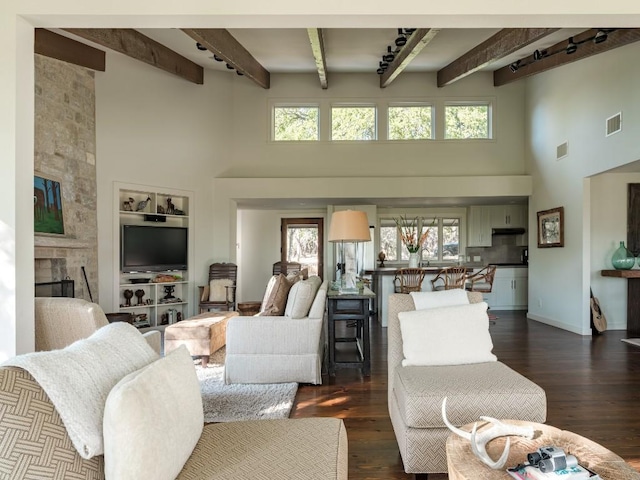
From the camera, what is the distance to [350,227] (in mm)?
3934

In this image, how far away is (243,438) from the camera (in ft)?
5.05

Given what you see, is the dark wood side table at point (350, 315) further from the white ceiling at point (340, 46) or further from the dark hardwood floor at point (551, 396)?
the white ceiling at point (340, 46)

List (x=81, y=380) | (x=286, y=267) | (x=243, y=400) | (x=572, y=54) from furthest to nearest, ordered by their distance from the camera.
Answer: (x=286, y=267)
(x=572, y=54)
(x=243, y=400)
(x=81, y=380)

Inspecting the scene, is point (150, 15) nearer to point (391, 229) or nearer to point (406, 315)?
point (406, 315)

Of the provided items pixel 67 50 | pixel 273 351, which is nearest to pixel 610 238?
pixel 273 351

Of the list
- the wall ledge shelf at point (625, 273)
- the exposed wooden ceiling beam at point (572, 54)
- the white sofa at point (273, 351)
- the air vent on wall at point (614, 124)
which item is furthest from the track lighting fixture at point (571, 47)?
the white sofa at point (273, 351)

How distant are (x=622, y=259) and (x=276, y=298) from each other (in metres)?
4.89

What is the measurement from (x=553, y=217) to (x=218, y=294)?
207 inches

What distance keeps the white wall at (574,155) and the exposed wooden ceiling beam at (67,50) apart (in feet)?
20.9

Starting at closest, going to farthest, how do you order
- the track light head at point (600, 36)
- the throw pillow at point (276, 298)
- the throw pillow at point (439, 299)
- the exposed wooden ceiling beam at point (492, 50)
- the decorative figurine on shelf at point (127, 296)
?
the throw pillow at point (439, 299) → the throw pillow at point (276, 298) → the track light head at point (600, 36) → the exposed wooden ceiling beam at point (492, 50) → the decorative figurine on shelf at point (127, 296)

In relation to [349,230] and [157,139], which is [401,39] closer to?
[349,230]

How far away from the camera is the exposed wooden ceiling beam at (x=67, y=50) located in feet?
15.3

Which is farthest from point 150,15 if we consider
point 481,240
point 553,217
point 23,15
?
point 481,240

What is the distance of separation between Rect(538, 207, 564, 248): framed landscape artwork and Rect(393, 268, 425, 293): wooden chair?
2.09 meters
